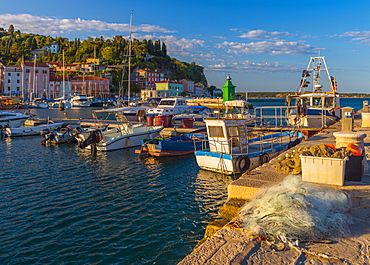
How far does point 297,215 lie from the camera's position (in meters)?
5.32

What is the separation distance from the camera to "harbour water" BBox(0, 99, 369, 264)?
763cm

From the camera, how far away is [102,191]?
12828 millimetres

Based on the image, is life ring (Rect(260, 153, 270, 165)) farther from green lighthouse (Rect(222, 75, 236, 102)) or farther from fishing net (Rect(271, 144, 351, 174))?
green lighthouse (Rect(222, 75, 236, 102))

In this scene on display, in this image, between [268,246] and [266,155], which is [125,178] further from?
[268,246]

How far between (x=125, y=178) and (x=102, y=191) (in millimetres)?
2277

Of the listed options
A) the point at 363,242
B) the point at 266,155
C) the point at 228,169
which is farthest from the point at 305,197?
the point at 266,155

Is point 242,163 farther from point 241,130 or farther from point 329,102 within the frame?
point 329,102

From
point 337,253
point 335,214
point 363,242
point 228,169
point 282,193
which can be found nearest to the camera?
point 337,253

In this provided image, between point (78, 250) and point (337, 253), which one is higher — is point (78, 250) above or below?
below

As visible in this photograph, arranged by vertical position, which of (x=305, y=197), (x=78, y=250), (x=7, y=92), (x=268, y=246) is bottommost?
(x=78, y=250)

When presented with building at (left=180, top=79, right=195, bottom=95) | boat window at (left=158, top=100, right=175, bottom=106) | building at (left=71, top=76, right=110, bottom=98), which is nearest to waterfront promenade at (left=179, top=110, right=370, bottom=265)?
boat window at (left=158, top=100, right=175, bottom=106)

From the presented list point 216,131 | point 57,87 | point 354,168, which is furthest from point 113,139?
point 57,87

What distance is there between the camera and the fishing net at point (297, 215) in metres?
5.13

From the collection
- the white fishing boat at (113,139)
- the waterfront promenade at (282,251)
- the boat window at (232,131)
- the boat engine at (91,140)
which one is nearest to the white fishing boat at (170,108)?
the white fishing boat at (113,139)
